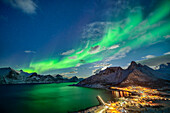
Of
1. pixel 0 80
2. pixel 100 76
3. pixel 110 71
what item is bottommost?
pixel 0 80

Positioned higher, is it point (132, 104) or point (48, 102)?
point (132, 104)

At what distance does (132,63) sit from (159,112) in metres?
77.1

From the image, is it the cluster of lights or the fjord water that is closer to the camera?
the cluster of lights

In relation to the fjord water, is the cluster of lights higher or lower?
higher

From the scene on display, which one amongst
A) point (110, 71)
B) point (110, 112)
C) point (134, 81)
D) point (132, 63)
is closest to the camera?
point (110, 112)

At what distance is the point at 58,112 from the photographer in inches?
865

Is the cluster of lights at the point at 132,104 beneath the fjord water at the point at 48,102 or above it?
above

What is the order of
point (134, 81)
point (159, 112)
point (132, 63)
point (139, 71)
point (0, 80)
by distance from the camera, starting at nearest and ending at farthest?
point (159, 112), point (134, 81), point (139, 71), point (132, 63), point (0, 80)

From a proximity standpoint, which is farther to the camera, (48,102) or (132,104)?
(48,102)

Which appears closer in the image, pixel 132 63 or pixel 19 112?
pixel 19 112

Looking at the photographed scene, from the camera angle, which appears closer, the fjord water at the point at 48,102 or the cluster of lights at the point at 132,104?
the cluster of lights at the point at 132,104

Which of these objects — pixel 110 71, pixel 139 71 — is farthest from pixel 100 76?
pixel 139 71

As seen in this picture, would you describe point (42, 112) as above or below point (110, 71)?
below

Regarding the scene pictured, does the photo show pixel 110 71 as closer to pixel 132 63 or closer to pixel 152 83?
pixel 132 63
